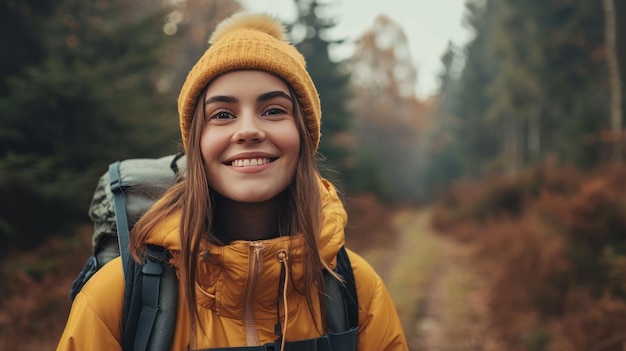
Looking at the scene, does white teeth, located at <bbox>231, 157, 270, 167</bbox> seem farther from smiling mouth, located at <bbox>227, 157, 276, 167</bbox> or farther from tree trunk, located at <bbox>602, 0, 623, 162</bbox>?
tree trunk, located at <bbox>602, 0, 623, 162</bbox>

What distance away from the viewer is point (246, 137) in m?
1.73

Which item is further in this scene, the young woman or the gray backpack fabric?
the gray backpack fabric

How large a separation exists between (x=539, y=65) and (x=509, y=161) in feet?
25.6

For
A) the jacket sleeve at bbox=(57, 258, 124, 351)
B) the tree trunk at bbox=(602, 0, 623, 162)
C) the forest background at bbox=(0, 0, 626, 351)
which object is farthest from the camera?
the tree trunk at bbox=(602, 0, 623, 162)

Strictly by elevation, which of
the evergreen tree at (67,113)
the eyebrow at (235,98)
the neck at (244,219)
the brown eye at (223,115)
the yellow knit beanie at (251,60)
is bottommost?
the neck at (244,219)

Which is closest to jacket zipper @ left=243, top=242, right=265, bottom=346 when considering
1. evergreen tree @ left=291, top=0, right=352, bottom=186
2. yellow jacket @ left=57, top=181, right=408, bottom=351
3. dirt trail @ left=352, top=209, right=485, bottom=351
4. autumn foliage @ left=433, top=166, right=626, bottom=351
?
yellow jacket @ left=57, top=181, right=408, bottom=351

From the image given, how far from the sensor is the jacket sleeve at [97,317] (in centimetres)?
152

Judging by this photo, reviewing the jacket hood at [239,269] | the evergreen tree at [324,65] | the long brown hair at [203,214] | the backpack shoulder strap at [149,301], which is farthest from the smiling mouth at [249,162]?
the evergreen tree at [324,65]

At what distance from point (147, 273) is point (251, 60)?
0.86 meters

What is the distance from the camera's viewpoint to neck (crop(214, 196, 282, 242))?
189 centimetres

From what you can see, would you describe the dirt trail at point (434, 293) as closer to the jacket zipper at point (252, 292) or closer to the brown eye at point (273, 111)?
the jacket zipper at point (252, 292)

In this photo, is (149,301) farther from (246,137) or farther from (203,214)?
(246,137)

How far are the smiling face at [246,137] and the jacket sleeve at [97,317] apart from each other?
510 mm

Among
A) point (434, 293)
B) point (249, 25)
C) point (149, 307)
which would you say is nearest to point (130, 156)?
point (249, 25)
